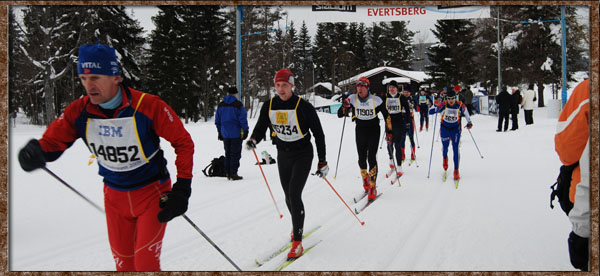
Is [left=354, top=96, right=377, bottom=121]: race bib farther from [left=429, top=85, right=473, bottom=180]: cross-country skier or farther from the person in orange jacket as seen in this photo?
the person in orange jacket

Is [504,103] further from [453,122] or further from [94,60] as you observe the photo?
[94,60]

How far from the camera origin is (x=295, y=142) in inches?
141

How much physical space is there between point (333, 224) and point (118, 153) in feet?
9.44

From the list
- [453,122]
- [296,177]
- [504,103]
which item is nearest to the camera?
[296,177]

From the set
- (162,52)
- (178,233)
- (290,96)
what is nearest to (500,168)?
(290,96)

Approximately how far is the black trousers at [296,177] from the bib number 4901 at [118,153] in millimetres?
1672

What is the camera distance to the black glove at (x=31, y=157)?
6.61ft

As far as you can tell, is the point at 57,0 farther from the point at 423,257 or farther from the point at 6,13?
the point at 423,257

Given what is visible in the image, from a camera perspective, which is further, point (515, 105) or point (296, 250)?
point (515, 105)

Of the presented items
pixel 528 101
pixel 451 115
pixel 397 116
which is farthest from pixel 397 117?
pixel 528 101

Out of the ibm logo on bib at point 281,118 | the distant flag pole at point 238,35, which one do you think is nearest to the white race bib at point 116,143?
the distant flag pole at point 238,35

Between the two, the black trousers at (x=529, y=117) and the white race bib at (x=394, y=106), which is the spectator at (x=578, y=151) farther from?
the black trousers at (x=529, y=117)

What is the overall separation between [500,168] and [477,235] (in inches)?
190

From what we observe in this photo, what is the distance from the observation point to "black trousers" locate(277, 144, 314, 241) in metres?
3.53
